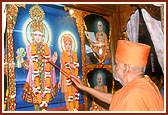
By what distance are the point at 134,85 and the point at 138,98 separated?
0.42 ft

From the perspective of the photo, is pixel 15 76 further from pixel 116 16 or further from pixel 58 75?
pixel 116 16

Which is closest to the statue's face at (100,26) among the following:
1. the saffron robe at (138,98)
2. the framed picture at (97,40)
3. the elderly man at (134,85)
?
the framed picture at (97,40)

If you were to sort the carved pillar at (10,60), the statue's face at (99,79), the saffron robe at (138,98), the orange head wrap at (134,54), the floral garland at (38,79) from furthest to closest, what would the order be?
the statue's face at (99,79), the floral garland at (38,79), the carved pillar at (10,60), the orange head wrap at (134,54), the saffron robe at (138,98)

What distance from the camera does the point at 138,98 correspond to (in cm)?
190

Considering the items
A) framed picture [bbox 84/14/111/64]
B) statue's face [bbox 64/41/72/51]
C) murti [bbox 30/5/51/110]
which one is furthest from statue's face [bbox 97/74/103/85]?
murti [bbox 30/5/51/110]

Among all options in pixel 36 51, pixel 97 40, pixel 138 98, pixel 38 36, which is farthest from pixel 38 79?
pixel 138 98

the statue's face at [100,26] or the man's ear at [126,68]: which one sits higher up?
the statue's face at [100,26]

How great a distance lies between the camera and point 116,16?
327 centimetres

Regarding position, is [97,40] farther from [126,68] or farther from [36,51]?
[126,68]

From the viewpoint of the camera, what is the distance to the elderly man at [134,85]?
191cm

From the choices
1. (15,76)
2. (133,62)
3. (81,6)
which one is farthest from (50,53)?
(133,62)

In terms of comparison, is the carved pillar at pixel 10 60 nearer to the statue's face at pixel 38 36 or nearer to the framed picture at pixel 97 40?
the statue's face at pixel 38 36

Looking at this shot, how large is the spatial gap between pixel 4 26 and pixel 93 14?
1.02 meters

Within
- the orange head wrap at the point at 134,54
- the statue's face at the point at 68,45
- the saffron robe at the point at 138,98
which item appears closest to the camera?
the saffron robe at the point at 138,98
